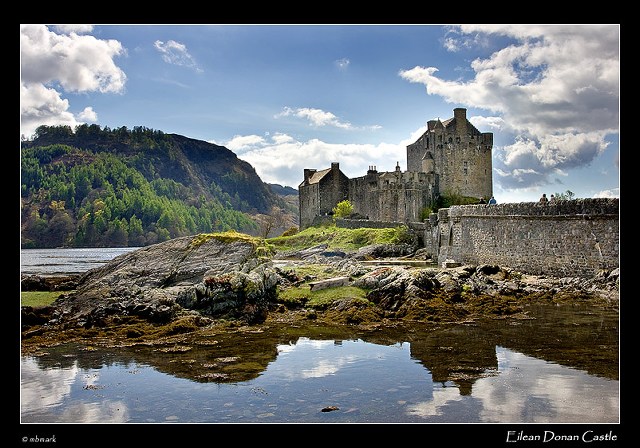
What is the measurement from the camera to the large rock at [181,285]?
765 inches

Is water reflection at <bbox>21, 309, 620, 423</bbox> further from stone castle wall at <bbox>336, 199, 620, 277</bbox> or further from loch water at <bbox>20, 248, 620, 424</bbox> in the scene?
stone castle wall at <bbox>336, 199, 620, 277</bbox>

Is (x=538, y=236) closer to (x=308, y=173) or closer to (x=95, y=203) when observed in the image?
(x=308, y=173)

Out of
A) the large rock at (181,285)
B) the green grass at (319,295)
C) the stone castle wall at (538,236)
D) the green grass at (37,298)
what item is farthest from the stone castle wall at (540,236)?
the green grass at (37,298)

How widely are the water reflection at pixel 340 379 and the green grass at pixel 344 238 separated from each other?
26687mm

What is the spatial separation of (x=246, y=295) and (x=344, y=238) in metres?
27.6

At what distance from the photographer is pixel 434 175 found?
5725 centimetres

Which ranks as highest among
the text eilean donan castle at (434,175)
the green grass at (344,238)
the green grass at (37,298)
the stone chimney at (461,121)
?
the stone chimney at (461,121)

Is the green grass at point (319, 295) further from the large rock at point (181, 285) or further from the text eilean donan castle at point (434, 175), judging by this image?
the text eilean donan castle at point (434, 175)

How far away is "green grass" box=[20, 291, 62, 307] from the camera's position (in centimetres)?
2211

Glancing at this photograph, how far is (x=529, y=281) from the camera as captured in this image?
1025 inches
